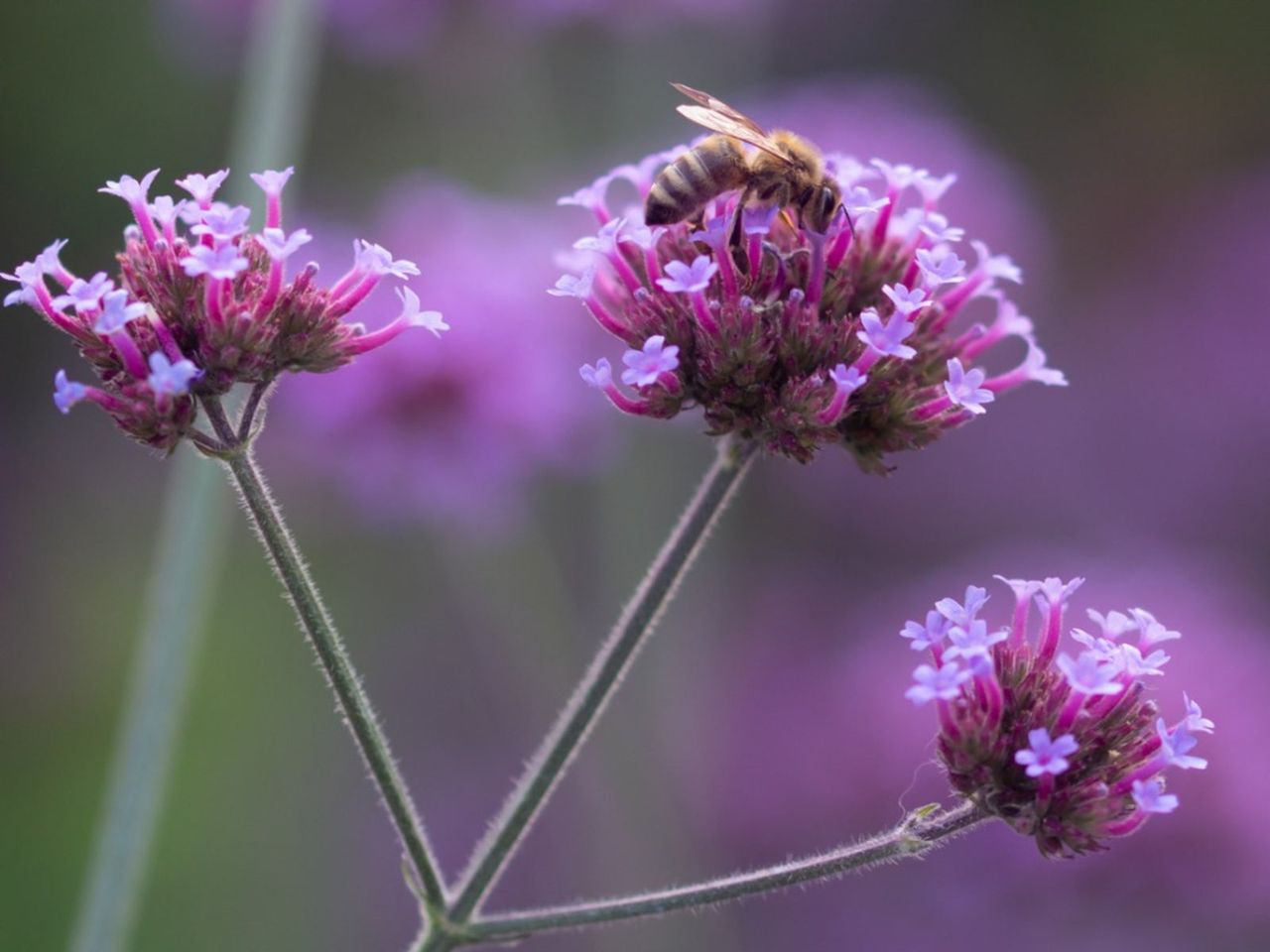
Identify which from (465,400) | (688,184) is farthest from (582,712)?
(465,400)

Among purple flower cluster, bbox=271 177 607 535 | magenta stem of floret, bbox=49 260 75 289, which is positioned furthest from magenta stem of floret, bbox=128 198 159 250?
purple flower cluster, bbox=271 177 607 535

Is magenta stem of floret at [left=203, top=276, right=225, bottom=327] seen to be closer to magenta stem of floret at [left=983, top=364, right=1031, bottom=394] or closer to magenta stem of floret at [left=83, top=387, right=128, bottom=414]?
magenta stem of floret at [left=83, top=387, right=128, bottom=414]

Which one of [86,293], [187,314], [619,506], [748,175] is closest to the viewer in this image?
[86,293]

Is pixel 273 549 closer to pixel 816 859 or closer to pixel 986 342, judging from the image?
pixel 816 859

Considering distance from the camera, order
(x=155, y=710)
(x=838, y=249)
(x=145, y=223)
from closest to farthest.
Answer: (x=145, y=223)
(x=838, y=249)
(x=155, y=710)

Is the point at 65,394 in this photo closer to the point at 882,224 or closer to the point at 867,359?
the point at 867,359

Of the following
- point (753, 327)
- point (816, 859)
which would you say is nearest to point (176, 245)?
point (753, 327)
